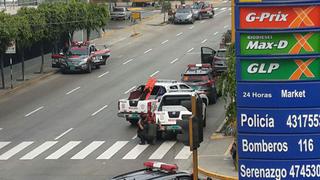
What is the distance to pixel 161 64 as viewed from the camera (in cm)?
5269

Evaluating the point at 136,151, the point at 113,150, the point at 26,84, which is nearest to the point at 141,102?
the point at 113,150

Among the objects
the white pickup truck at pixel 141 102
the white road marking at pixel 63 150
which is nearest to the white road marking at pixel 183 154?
the white pickup truck at pixel 141 102

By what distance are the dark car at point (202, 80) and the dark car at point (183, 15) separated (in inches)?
1564

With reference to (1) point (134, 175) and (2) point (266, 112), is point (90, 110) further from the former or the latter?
(2) point (266, 112)

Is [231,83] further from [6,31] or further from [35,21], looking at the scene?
[35,21]

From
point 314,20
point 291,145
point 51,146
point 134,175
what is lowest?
point 51,146

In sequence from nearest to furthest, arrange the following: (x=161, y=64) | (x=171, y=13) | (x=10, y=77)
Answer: (x=10, y=77)
(x=161, y=64)
(x=171, y=13)

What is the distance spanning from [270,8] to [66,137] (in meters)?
20.6

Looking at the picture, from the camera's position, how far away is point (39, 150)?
29953mm

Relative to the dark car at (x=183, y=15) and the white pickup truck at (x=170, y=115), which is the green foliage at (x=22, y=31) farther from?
the dark car at (x=183, y=15)

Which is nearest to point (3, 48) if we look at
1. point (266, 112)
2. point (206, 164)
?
point (206, 164)

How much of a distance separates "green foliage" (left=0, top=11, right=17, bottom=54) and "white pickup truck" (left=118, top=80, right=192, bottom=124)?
10946 millimetres

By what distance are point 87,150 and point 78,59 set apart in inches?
840

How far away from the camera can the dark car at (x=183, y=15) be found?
77938 mm
